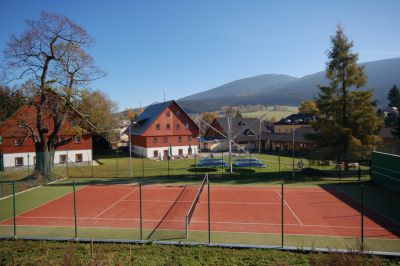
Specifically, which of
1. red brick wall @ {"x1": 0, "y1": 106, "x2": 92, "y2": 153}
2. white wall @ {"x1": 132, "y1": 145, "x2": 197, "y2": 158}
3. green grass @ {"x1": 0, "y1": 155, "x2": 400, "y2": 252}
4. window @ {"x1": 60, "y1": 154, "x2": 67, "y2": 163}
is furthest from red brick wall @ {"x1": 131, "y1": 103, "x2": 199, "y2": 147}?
window @ {"x1": 60, "y1": 154, "x2": 67, "y2": 163}

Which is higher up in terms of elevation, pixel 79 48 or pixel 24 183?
pixel 79 48

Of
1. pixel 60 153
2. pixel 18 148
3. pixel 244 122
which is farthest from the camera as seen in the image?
pixel 244 122

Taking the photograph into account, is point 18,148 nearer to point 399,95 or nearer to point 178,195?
point 178,195

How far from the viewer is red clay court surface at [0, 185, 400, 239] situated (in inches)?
576

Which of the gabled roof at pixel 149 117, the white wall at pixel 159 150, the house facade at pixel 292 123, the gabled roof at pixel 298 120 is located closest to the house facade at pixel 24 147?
the white wall at pixel 159 150

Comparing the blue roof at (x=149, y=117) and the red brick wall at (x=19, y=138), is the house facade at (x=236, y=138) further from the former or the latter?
the red brick wall at (x=19, y=138)

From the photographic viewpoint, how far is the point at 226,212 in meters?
17.2

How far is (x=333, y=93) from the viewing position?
28953mm

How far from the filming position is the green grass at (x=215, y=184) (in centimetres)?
1296

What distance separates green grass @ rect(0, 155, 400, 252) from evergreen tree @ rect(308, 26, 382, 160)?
258 cm

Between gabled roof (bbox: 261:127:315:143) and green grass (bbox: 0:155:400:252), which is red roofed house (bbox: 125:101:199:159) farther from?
gabled roof (bbox: 261:127:315:143)

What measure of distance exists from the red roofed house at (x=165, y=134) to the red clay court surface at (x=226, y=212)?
78.6 ft

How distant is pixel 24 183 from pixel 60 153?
12.9 meters

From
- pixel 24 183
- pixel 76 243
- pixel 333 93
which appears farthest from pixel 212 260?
pixel 333 93
